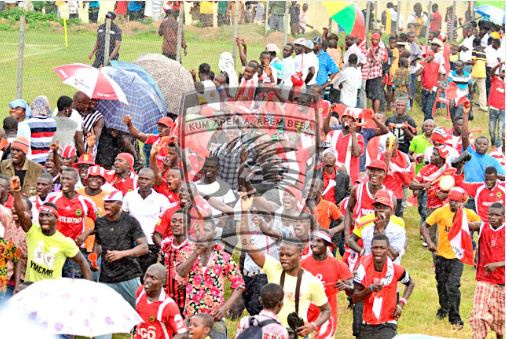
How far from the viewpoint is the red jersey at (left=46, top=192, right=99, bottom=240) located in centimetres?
1233

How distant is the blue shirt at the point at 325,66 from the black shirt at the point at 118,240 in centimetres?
1033

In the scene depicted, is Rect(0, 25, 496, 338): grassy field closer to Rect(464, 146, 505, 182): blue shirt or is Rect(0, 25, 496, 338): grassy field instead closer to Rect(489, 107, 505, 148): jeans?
Rect(489, 107, 505, 148): jeans

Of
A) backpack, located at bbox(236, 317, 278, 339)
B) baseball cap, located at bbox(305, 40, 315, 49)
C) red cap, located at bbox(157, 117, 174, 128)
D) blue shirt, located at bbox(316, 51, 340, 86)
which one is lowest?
backpack, located at bbox(236, 317, 278, 339)

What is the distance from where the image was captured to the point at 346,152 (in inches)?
647

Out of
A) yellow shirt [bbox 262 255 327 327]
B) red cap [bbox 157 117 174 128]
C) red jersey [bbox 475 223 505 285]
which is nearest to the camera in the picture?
yellow shirt [bbox 262 255 327 327]

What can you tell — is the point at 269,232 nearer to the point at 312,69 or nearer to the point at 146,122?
the point at 146,122

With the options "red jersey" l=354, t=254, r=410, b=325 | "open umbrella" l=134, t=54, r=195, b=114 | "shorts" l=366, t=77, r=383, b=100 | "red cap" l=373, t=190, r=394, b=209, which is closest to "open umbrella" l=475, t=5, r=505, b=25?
"shorts" l=366, t=77, r=383, b=100

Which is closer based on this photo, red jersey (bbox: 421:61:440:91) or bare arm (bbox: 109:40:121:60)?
bare arm (bbox: 109:40:121:60)

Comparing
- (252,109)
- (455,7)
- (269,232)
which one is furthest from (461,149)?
(455,7)

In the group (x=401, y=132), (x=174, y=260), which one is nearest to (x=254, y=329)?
(x=174, y=260)

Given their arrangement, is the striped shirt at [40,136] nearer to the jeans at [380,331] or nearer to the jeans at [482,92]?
the jeans at [380,331]

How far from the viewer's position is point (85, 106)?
53.1 feet

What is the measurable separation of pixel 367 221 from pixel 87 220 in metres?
2.90

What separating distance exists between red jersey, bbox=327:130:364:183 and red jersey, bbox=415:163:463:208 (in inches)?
32.4
